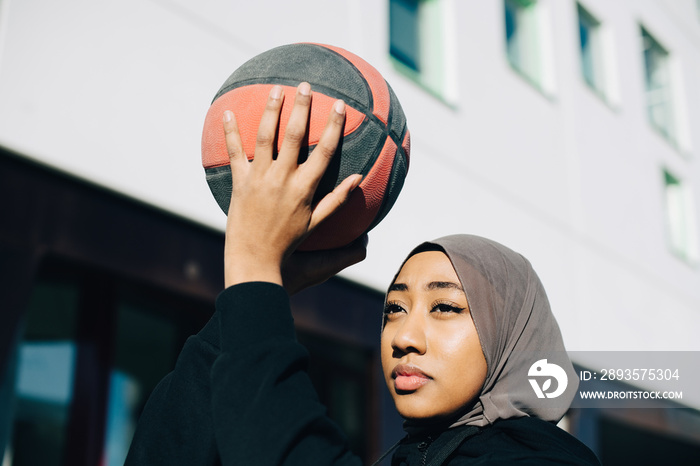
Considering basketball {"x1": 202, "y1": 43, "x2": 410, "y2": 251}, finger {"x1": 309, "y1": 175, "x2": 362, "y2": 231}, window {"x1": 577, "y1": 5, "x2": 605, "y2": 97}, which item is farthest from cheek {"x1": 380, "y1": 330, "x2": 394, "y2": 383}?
window {"x1": 577, "y1": 5, "x2": 605, "y2": 97}

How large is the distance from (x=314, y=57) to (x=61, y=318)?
3433 millimetres

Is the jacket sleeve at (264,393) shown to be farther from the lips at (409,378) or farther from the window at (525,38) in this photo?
the window at (525,38)

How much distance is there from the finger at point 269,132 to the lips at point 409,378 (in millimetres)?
692

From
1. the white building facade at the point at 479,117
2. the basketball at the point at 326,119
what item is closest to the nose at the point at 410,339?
the basketball at the point at 326,119

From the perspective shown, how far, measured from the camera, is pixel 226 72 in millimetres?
5324

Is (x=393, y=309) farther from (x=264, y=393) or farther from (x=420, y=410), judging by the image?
(x=264, y=393)

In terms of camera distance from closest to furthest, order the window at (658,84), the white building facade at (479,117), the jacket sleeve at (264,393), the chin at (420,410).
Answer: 1. the jacket sleeve at (264,393)
2. the chin at (420,410)
3. the white building facade at (479,117)
4. the window at (658,84)

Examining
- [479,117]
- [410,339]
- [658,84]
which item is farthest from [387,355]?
[658,84]

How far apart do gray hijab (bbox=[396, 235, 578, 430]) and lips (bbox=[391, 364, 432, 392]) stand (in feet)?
0.51

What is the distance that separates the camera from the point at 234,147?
1.66 metres

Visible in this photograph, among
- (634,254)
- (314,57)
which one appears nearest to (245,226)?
(314,57)

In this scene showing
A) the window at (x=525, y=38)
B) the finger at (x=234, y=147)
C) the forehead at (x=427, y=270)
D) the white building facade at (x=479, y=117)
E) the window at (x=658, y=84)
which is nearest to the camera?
the finger at (x=234, y=147)

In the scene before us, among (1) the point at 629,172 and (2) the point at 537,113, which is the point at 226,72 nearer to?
(2) the point at 537,113

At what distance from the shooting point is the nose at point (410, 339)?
1.98 meters
